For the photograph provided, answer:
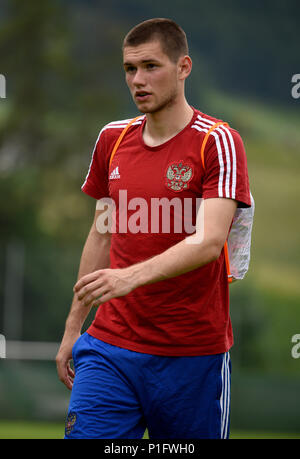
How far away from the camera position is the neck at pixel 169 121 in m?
3.31

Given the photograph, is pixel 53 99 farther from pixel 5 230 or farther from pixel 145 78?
pixel 145 78

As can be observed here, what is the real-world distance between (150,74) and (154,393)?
53.6 inches

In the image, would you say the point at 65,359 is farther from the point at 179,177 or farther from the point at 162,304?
the point at 179,177

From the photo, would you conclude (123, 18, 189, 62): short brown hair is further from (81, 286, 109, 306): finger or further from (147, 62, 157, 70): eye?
(81, 286, 109, 306): finger

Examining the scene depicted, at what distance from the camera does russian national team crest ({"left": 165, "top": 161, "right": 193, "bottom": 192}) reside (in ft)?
10.4

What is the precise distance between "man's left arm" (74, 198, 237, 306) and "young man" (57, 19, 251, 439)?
0.15 m

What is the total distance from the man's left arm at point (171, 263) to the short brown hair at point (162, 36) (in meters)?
0.72

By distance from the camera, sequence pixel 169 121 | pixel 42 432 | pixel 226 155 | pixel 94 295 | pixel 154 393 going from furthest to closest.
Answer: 1. pixel 42 432
2. pixel 169 121
3. pixel 154 393
4. pixel 226 155
5. pixel 94 295

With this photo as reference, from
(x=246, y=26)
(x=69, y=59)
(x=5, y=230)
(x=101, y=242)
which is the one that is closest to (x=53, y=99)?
(x=69, y=59)

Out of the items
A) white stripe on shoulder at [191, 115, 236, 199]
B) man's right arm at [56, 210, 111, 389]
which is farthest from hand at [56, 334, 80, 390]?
white stripe on shoulder at [191, 115, 236, 199]

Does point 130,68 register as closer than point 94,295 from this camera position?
Result: No

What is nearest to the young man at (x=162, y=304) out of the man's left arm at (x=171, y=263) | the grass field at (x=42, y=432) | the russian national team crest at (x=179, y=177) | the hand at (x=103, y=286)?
the russian national team crest at (x=179, y=177)

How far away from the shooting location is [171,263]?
9.26ft

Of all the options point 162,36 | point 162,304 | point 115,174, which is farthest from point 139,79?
point 162,304
